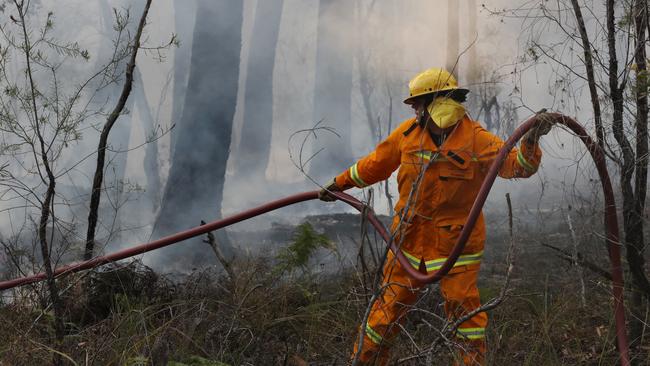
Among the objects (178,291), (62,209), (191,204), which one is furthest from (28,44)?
(62,209)

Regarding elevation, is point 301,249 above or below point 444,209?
above

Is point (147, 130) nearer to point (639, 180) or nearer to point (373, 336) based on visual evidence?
point (373, 336)

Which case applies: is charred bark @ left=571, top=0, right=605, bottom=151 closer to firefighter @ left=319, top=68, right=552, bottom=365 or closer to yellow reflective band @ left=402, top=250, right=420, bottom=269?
firefighter @ left=319, top=68, right=552, bottom=365

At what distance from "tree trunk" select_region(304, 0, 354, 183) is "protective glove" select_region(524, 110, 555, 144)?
8448 mm

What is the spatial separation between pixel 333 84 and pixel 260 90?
1.49 meters

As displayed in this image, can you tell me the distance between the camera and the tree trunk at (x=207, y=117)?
30.6 feet

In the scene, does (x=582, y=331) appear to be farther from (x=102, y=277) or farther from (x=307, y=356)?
(x=102, y=277)

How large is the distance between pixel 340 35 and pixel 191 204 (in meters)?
4.87

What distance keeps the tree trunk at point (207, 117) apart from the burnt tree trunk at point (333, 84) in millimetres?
2436

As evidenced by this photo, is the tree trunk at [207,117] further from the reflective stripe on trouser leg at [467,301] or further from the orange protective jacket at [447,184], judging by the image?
the reflective stripe on trouser leg at [467,301]

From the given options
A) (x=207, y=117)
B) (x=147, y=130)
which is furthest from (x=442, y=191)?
(x=147, y=130)

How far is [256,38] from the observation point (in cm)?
1250

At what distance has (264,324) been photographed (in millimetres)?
3686

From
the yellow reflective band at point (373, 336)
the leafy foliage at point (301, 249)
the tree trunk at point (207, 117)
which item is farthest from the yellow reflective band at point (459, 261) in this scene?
the tree trunk at point (207, 117)
